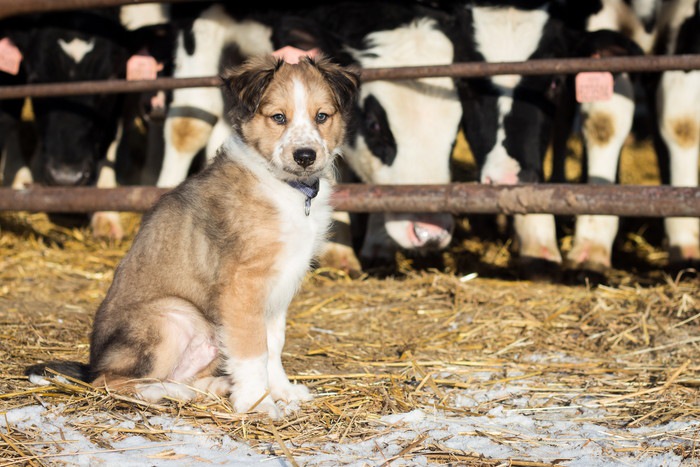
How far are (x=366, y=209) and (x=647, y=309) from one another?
151 centimetres

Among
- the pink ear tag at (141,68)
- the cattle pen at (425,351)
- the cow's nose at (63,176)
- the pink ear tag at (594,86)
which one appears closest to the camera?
the cattle pen at (425,351)

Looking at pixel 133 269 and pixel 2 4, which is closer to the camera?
pixel 133 269

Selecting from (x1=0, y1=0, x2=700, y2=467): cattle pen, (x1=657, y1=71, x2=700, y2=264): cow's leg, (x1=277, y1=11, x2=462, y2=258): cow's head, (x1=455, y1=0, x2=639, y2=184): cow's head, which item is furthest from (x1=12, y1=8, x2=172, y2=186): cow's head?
(x1=657, y1=71, x2=700, y2=264): cow's leg

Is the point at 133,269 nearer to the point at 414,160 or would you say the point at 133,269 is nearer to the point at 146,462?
the point at 146,462

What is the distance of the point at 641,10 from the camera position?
651 centimetres

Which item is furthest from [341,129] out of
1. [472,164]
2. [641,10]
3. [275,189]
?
[472,164]

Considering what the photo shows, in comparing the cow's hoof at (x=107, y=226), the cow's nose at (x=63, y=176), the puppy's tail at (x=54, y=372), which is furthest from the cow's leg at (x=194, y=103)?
the puppy's tail at (x=54, y=372)

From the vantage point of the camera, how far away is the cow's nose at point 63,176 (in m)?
6.26

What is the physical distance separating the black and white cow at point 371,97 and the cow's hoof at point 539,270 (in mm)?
742

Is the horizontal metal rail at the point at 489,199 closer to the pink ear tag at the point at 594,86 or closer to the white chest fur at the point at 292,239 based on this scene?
the pink ear tag at the point at 594,86

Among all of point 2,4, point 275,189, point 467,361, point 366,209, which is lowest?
point 467,361

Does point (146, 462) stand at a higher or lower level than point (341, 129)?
lower

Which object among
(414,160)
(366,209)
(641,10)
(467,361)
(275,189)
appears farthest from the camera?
(641,10)

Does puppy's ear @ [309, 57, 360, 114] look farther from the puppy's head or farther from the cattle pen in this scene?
the cattle pen
